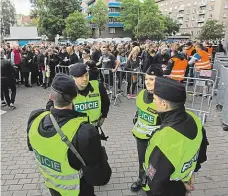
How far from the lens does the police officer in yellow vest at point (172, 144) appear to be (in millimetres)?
1761

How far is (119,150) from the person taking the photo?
486cm

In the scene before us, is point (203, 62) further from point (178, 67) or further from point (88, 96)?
point (88, 96)

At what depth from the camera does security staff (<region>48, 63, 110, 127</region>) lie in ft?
10.4

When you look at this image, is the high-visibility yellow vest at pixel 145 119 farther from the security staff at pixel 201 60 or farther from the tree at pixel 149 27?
the tree at pixel 149 27

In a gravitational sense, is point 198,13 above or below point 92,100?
above

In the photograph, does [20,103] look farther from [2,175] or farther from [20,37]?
[20,37]

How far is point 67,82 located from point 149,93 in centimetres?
139

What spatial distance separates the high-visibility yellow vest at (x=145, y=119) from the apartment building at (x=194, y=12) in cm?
8126

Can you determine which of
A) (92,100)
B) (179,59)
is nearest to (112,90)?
(179,59)

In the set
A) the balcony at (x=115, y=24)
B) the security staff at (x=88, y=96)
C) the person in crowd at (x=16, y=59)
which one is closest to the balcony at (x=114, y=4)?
the balcony at (x=115, y=24)

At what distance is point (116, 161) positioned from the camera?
4.42 m

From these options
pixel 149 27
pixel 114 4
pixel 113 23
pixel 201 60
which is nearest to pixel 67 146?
pixel 201 60

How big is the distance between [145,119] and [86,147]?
1.43 metres

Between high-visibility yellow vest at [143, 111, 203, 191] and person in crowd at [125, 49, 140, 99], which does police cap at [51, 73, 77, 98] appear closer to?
high-visibility yellow vest at [143, 111, 203, 191]
